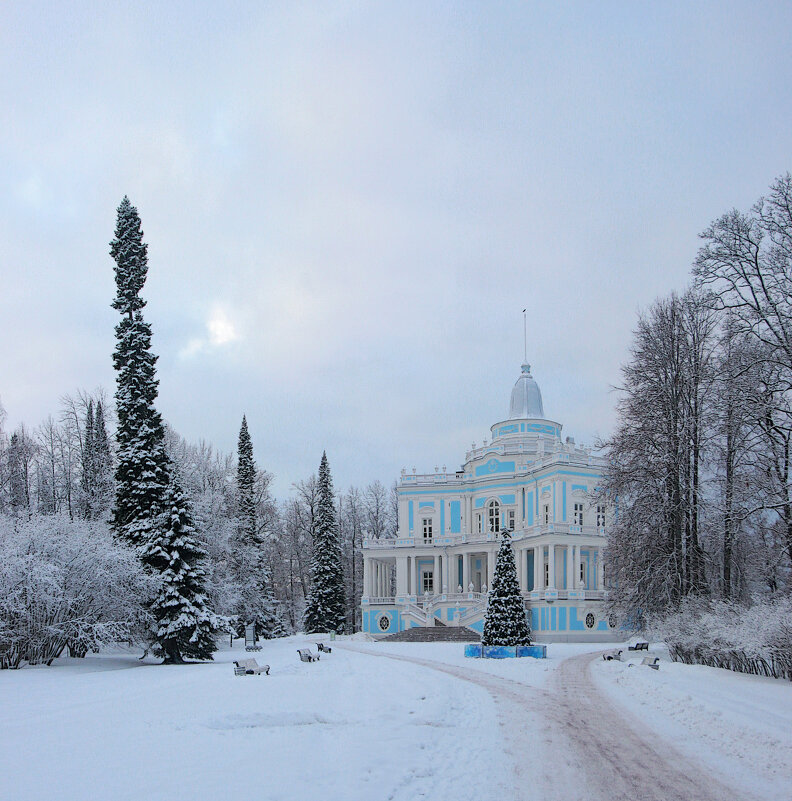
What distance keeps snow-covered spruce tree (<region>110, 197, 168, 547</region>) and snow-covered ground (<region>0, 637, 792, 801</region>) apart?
868cm

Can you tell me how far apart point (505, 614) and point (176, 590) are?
506 inches

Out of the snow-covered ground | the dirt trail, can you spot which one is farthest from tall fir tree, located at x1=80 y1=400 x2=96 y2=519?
the dirt trail

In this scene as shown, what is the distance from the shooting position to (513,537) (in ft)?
165

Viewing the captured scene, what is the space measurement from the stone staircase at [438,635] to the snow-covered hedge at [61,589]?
21.2 metres

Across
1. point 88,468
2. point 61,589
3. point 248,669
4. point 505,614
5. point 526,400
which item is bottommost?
point 248,669

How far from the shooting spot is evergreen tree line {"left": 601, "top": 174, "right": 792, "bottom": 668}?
18984mm

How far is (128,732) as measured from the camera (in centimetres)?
1059

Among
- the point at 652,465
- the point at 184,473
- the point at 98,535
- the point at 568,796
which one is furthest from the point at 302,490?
the point at 568,796

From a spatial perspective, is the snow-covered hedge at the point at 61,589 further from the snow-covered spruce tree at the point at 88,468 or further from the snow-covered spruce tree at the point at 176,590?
the snow-covered spruce tree at the point at 88,468

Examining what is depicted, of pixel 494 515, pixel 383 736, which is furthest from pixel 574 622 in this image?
pixel 383 736

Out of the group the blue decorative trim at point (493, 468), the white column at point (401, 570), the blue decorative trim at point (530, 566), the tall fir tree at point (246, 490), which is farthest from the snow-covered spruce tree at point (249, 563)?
the blue decorative trim at point (530, 566)

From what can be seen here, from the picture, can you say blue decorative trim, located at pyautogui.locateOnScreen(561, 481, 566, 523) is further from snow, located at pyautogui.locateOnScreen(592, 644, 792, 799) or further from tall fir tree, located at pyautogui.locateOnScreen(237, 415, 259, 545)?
snow, located at pyautogui.locateOnScreen(592, 644, 792, 799)

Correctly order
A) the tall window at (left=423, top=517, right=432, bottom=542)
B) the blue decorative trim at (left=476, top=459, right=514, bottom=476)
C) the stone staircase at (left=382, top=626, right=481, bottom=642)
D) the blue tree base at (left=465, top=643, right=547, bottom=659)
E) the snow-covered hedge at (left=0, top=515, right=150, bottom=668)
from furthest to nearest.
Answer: the tall window at (left=423, top=517, right=432, bottom=542), the blue decorative trim at (left=476, top=459, right=514, bottom=476), the stone staircase at (left=382, top=626, right=481, bottom=642), the blue tree base at (left=465, top=643, right=547, bottom=659), the snow-covered hedge at (left=0, top=515, right=150, bottom=668)

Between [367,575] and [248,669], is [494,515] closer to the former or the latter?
[367,575]
